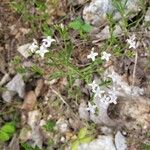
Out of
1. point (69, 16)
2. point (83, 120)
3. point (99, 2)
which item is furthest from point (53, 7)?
point (83, 120)

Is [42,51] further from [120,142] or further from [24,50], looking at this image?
[120,142]

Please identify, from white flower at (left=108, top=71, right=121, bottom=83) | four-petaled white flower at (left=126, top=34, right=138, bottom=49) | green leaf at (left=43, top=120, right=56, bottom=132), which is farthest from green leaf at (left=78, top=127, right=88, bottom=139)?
four-petaled white flower at (left=126, top=34, right=138, bottom=49)

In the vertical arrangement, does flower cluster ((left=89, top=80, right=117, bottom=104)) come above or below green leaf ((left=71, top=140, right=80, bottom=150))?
above

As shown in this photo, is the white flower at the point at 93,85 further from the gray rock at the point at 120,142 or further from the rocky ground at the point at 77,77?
the gray rock at the point at 120,142

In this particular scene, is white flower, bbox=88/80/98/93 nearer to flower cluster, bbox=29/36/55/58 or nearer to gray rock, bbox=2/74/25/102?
flower cluster, bbox=29/36/55/58

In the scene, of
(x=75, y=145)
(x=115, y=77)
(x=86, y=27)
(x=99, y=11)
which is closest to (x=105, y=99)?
(x=115, y=77)

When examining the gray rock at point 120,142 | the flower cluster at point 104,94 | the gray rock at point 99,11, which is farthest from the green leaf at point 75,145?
the gray rock at point 99,11
